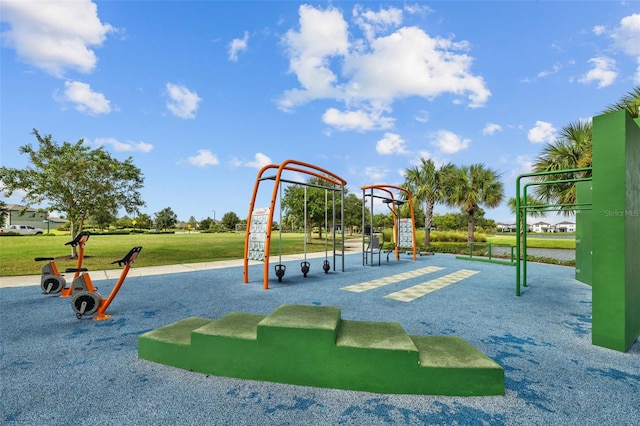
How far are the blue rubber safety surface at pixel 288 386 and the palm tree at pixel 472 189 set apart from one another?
15253mm

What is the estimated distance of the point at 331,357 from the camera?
112 inches

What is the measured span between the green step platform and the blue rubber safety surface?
0.33ft

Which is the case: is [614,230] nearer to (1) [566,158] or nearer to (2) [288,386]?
(2) [288,386]

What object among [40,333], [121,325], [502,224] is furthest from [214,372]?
[502,224]

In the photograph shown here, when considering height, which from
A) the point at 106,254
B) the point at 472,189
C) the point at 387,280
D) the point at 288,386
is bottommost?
the point at 106,254

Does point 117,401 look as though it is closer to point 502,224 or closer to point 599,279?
point 599,279

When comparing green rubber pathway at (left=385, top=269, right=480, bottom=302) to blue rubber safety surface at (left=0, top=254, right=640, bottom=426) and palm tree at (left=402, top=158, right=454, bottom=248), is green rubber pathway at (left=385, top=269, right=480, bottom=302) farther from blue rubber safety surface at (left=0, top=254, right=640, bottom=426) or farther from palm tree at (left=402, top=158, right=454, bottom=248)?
palm tree at (left=402, top=158, right=454, bottom=248)

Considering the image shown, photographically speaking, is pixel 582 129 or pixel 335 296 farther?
pixel 582 129

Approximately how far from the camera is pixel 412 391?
8.95 feet

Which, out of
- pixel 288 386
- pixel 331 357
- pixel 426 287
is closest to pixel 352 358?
pixel 331 357

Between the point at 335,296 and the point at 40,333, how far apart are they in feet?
17.4

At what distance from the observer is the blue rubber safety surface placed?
2.40 m

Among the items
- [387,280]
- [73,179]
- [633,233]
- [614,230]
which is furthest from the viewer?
[73,179]

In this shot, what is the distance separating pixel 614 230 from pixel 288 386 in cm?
478
